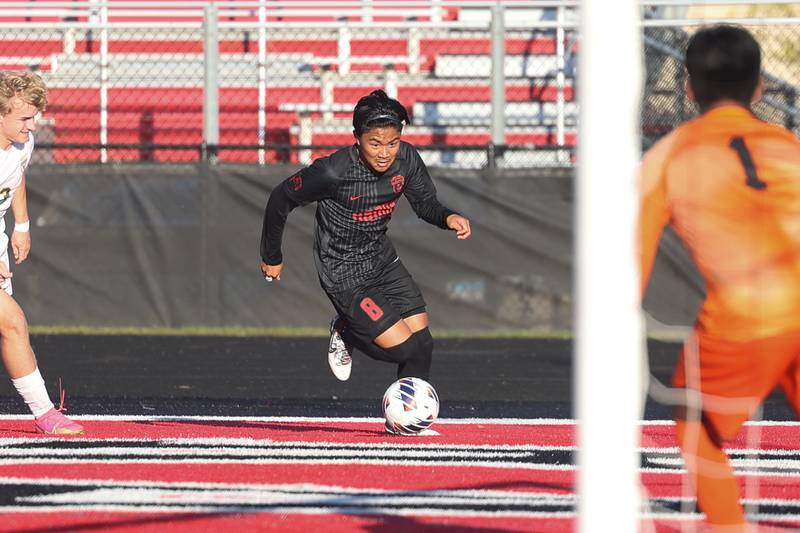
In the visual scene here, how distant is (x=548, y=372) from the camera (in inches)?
484

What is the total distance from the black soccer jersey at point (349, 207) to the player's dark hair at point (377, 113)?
14.3 inches

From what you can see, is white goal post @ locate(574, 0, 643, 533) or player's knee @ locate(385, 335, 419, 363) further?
player's knee @ locate(385, 335, 419, 363)

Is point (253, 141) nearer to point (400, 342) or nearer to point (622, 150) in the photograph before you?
point (400, 342)

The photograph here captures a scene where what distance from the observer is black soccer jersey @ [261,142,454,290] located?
8.25 meters

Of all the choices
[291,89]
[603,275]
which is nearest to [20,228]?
[603,275]

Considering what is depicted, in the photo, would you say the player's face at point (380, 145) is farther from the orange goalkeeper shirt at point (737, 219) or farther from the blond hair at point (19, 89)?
the orange goalkeeper shirt at point (737, 219)

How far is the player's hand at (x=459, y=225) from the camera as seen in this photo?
7.80 meters

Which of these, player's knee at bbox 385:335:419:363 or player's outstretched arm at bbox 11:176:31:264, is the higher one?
player's outstretched arm at bbox 11:176:31:264

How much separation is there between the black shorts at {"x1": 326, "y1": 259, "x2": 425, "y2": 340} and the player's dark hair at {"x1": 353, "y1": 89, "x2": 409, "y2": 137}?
97cm

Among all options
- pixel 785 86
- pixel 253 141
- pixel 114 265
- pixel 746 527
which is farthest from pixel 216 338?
pixel 746 527

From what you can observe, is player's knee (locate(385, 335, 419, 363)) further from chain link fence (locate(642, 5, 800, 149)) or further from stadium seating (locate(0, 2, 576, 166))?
stadium seating (locate(0, 2, 576, 166))

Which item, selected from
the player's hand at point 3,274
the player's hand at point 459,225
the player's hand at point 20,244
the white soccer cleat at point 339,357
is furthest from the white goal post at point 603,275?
the player's hand at point 20,244

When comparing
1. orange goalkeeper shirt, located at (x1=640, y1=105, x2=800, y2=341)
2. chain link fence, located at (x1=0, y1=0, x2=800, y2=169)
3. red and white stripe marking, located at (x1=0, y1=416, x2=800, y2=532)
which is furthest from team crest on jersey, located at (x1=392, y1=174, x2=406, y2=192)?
chain link fence, located at (x1=0, y1=0, x2=800, y2=169)

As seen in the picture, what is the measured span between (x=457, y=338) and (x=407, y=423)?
7.30 metres
